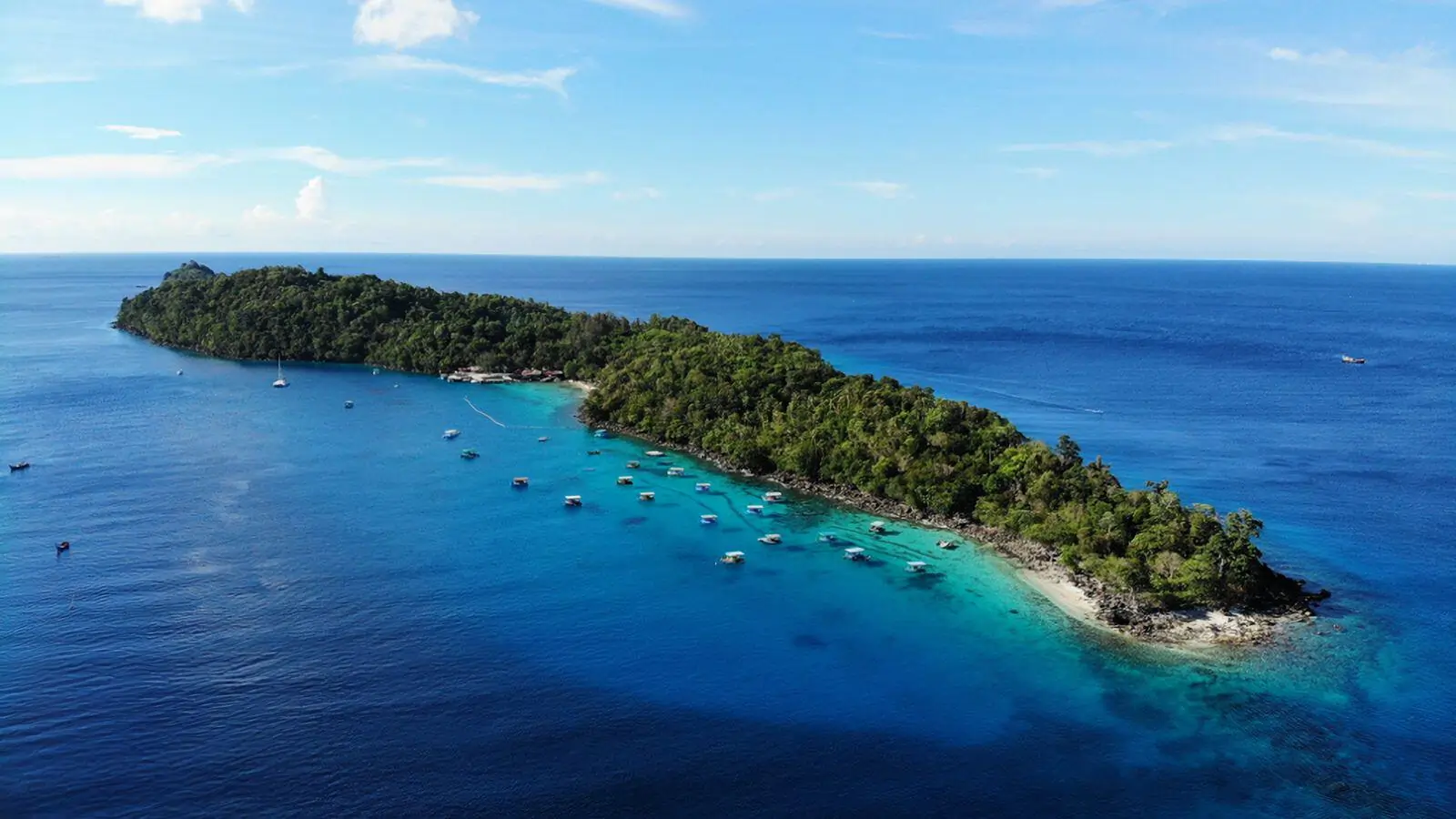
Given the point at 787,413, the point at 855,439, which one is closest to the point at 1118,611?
the point at 855,439

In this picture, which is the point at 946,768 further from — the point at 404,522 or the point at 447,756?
the point at 404,522

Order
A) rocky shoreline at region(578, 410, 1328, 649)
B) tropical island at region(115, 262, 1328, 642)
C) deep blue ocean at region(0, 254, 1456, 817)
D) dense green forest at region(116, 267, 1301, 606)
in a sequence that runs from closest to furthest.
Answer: deep blue ocean at region(0, 254, 1456, 817), rocky shoreline at region(578, 410, 1328, 649), tropical island at region(115, 262, 1328, 642), dense green forest at region(116, 267, 1301, 606)

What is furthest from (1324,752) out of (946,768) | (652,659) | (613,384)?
(613,384)

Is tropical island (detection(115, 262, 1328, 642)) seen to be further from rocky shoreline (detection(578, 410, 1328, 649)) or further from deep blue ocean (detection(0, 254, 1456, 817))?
deep blue ocean (detection(0, 254, 1456, 817))

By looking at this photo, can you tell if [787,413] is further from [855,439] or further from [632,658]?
[632,658]

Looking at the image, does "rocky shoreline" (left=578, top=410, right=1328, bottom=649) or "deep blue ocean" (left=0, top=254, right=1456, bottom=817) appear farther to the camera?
"rocky shoreline" (left=578, top=410, right=1328, bottom=649)

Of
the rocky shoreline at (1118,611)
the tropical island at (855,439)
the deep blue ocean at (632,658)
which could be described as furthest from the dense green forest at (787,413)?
the deep blue ocean at (632,658)

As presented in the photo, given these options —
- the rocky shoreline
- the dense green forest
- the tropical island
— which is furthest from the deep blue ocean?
the dense green forest
